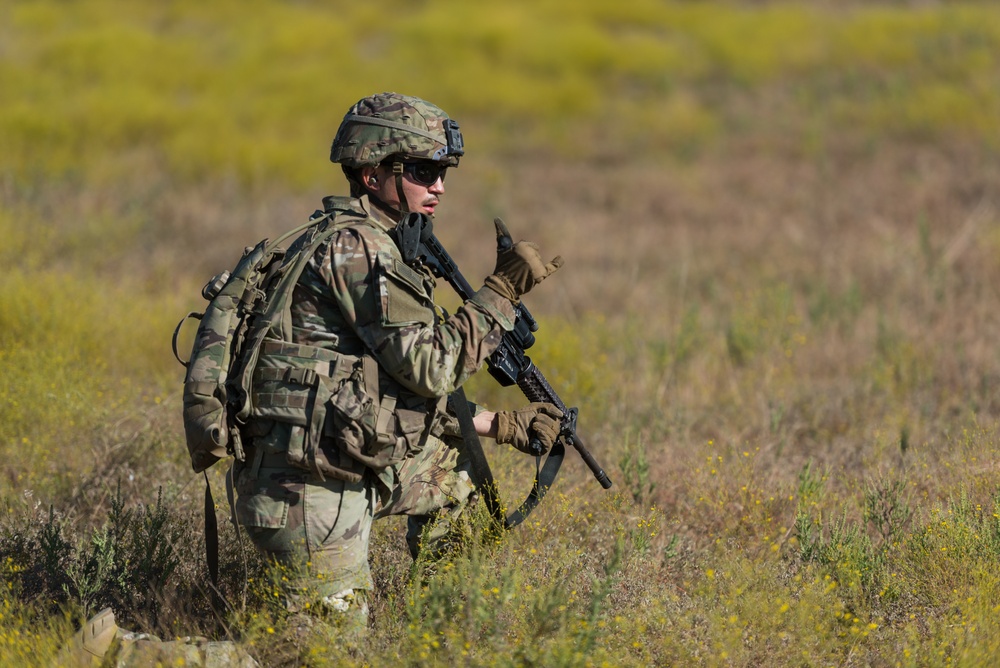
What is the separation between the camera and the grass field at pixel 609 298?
3.41 metres

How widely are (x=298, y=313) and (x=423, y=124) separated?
2.40 ft

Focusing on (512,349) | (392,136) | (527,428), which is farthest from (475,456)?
(392,136)

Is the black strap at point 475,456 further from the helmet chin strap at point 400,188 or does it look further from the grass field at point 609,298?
the helmet chin strap at point 400,188

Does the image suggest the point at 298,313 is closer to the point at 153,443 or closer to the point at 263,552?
the point at 263,552

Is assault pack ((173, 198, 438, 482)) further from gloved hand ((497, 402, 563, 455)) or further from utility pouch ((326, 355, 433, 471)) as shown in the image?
gloved hand ((497, 402, 563, 455))

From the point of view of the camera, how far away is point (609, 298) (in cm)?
834

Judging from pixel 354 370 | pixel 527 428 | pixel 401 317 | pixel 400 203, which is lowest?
pixel 527 428

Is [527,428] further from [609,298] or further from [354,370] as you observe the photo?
[609,298]

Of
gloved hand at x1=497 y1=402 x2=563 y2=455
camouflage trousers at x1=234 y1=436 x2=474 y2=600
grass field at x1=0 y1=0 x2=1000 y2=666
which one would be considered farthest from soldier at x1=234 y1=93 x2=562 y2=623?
gloved hand at x1=497 y1=402 x2=563 y2=455

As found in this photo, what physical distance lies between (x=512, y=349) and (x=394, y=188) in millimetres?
674

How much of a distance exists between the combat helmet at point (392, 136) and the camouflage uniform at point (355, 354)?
0.59ft

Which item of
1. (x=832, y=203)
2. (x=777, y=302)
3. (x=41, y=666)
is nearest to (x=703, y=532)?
(x=41, y=666)

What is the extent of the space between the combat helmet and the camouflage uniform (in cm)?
18

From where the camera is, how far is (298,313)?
305 centimetres
